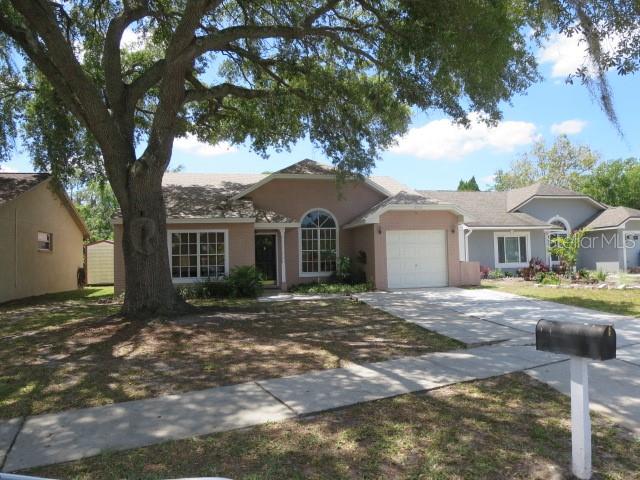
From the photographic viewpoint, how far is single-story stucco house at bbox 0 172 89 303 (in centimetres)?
1686

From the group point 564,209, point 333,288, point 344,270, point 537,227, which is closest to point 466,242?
point 537,227

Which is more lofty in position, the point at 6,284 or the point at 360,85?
the point at 360,85

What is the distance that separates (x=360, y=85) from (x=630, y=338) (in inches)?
376

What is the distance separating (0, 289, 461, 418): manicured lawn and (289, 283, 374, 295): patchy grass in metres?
4.87

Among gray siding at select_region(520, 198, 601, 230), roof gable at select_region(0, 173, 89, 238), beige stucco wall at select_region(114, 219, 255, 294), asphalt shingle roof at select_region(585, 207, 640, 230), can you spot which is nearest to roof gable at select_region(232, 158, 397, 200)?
beige stucco wall at select_region(114, 219, 255, 294)

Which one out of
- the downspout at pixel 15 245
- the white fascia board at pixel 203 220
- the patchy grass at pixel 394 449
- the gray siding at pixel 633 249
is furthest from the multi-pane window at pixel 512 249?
the downspout at pixel 15 245

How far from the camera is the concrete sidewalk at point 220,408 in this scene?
4.17 metres

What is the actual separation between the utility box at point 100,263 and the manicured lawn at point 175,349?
50.1 ft

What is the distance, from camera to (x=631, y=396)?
205 inches

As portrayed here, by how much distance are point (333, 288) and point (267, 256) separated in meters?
3.61

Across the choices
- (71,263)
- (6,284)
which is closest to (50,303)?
(6,284)

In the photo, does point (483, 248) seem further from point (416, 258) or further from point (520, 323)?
point (520, 323)

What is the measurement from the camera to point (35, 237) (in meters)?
19.2

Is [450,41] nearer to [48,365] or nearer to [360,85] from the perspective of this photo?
[360,85]
